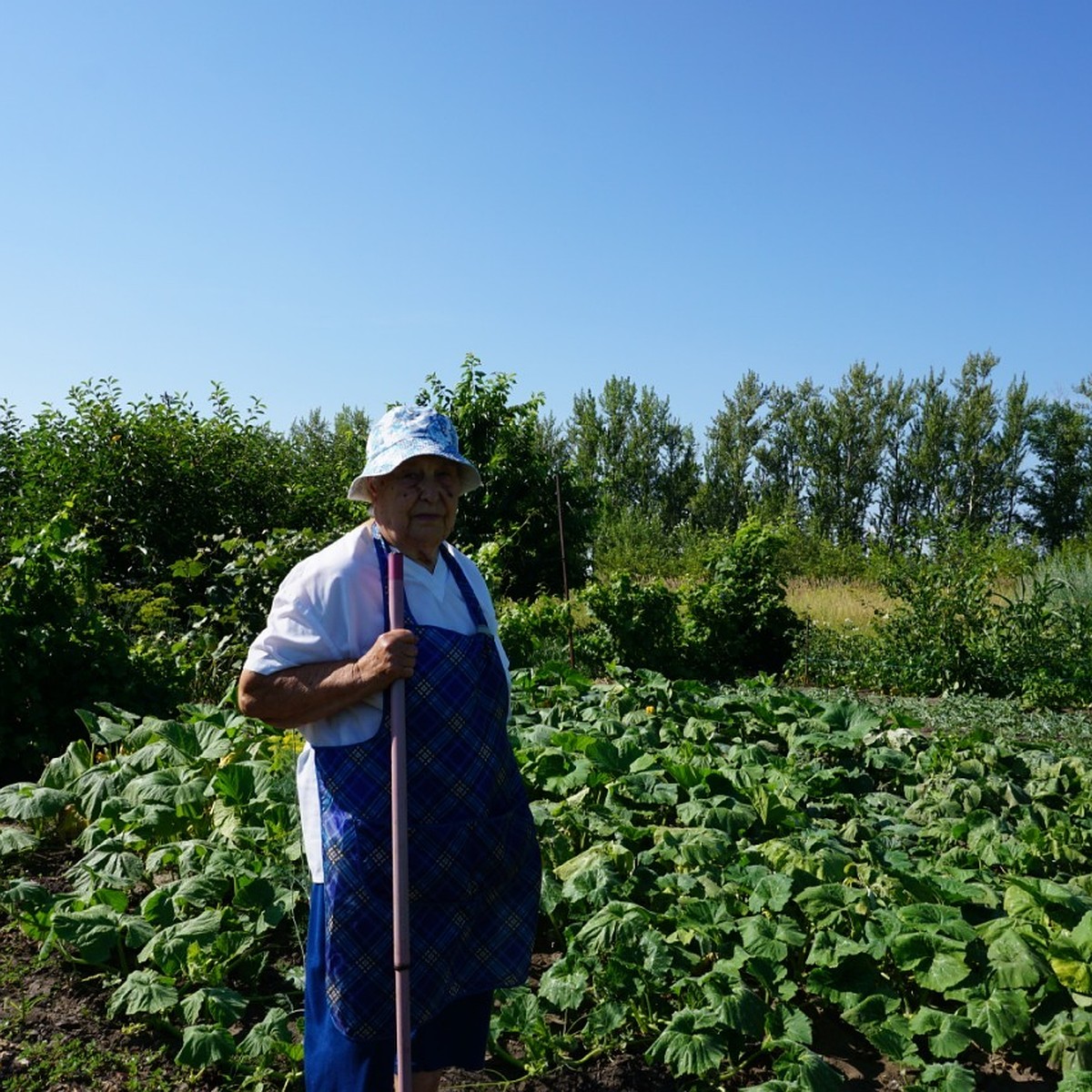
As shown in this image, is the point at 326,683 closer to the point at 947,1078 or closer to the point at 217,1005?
the point at 217,1005

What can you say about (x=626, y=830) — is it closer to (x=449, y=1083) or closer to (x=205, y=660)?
(x=449, y=1083)

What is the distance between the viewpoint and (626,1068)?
2953 mm

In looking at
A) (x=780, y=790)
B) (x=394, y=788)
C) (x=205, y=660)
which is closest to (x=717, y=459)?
(x=205, y=660)

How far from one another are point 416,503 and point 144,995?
1748 millimetres

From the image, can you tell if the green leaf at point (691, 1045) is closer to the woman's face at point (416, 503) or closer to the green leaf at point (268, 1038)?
the green leaf at point (268, 1038)

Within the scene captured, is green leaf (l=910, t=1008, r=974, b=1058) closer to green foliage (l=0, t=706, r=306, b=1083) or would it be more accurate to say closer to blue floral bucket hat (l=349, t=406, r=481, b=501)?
green foliage (l=0, t=706, r=306, b=1083)

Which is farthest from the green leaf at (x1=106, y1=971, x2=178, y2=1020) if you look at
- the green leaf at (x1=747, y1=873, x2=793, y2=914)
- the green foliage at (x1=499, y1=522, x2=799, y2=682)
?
the green foliage at (x1=499, y1=522, x2=799, y2=682)

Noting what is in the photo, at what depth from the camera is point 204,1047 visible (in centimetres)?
280

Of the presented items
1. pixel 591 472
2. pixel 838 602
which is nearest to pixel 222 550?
pixel 838 602

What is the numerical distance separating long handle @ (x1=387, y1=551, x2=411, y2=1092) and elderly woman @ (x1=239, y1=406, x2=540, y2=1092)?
6 centimetres

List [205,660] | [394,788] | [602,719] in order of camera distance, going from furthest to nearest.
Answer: [205,660] → [602,719] → [394,788]

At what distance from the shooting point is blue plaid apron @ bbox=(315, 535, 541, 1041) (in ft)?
6.99

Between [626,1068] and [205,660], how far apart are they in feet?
17.7

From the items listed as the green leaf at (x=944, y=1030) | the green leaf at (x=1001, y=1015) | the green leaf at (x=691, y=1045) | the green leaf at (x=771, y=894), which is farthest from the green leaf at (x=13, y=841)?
the green leaf at (x=1001, y=1015)
